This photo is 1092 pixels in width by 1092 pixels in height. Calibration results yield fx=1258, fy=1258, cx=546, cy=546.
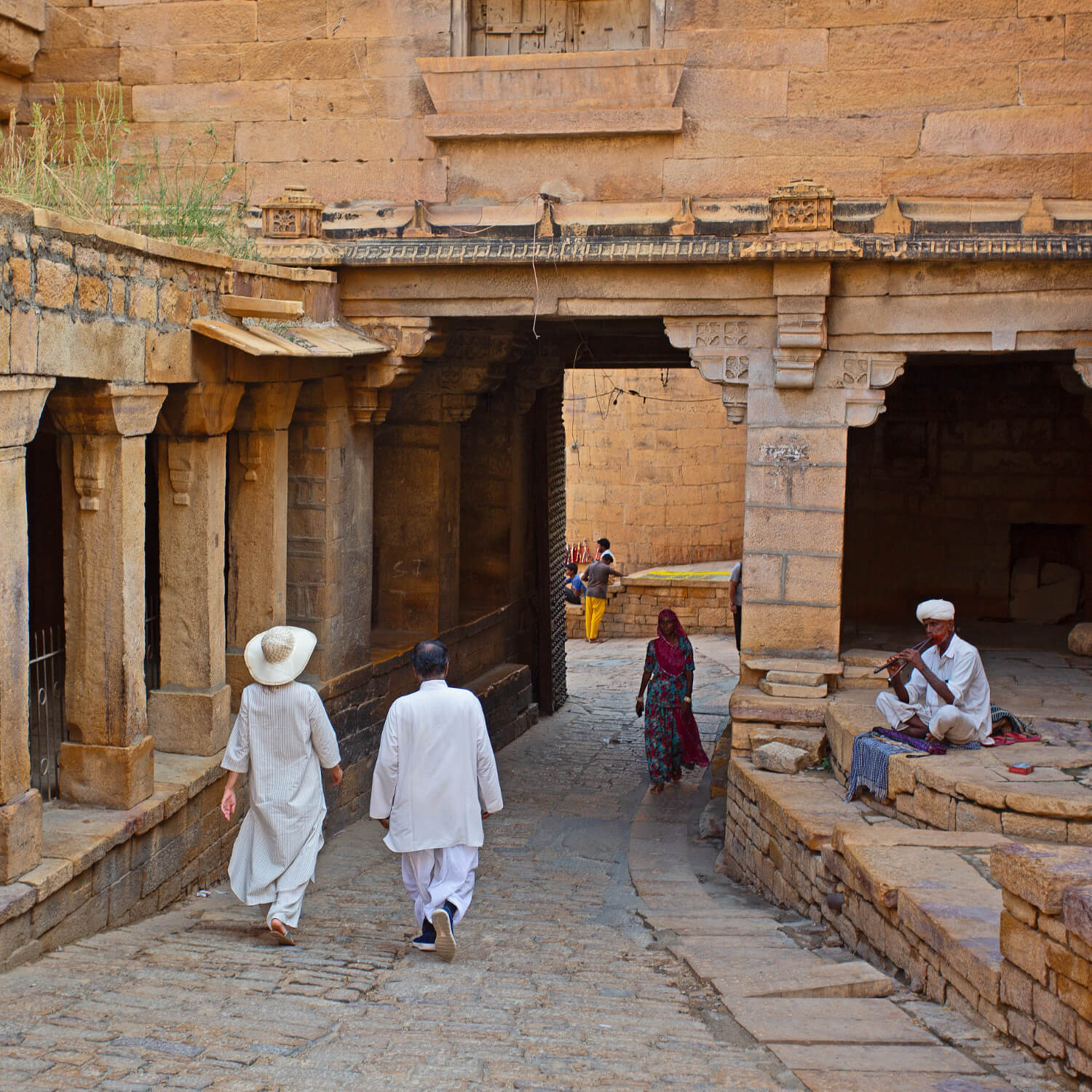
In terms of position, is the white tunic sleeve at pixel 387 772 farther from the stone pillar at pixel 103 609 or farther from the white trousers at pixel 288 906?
the stone pillar at pixel 103 609

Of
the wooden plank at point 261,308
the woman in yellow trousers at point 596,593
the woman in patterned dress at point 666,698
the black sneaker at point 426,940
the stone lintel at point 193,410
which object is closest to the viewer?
the black sneaker at point 426,940

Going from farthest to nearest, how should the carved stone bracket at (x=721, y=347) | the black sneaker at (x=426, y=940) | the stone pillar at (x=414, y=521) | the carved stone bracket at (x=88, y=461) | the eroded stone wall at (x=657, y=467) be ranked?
1. the eroded stone wall at (x=657, y=467)
2. the stone pillar at (x=414, y=521)
3. the carved stone bracket at (x=721, y=347)
4. the carved stone bracket at (x=88, y=461)
5. the black sneaker at (x=426, y=940)

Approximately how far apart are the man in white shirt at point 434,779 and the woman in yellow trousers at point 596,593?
12.5 metres

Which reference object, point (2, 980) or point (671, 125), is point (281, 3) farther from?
point (2, 980)

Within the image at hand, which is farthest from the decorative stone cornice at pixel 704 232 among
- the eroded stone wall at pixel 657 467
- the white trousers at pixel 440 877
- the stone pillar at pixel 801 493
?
the eroded stone wall at pixel 657 467

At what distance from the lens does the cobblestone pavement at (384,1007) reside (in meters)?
3.72

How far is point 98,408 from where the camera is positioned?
5.92m

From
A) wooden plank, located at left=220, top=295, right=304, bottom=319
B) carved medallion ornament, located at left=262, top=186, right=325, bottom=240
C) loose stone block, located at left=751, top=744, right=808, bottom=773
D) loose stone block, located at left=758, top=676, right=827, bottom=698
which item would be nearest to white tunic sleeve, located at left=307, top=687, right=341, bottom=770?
wooden plank, located at left=220, top=295, right=304, bottom=319

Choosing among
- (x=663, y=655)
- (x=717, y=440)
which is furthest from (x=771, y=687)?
(x=717, y=440)

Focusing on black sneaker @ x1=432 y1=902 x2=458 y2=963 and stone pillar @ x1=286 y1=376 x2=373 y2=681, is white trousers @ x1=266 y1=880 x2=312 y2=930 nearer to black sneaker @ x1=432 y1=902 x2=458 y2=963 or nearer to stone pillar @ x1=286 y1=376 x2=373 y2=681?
black sneaker @ x1=432 y1=902 x2=458 y2=963

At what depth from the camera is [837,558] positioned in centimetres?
812

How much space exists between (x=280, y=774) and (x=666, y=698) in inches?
195

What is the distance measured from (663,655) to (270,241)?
437 centimetres

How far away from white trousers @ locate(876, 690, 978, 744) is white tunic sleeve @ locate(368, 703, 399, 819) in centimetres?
301
